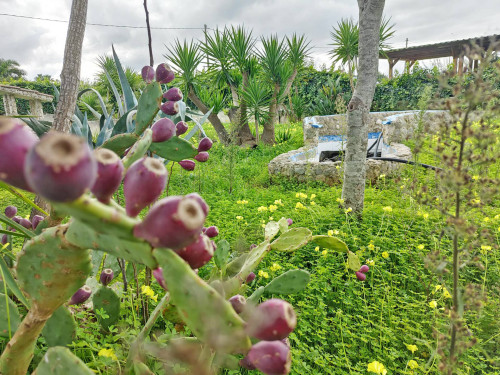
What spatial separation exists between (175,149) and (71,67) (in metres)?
1.09

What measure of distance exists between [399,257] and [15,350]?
77.8 inches

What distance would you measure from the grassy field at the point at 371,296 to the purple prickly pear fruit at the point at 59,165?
75cm

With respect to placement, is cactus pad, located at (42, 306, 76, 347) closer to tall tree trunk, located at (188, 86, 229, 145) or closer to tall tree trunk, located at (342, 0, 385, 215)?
tall tree trunk, located at (342, 0, 385, 215)

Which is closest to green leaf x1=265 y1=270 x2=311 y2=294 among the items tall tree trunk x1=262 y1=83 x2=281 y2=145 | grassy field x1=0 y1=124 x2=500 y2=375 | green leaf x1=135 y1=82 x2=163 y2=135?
grassy field x1=0 y1=124 x2=500 y2=375

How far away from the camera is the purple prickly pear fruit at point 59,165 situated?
0.21 m

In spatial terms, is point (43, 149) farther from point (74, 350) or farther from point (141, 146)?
point (74, 350)

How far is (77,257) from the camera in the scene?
0.49 m

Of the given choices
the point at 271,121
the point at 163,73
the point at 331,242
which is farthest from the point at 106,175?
the point at 271,121

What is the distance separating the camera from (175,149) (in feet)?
3.42

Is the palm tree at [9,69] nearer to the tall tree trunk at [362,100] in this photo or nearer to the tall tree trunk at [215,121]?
the tall tree trunk at [215,121]

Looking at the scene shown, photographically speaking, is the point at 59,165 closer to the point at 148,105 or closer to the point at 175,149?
the point at 148,105

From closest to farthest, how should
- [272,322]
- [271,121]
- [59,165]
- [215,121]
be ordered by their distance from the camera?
[59,165] → [272,322] → [215,121] → [271,121]

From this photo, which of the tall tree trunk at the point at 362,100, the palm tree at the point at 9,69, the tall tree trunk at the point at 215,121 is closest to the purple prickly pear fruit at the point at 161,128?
the tall tree trunk at the point at 362,100

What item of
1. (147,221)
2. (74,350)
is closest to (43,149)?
(147,221)
